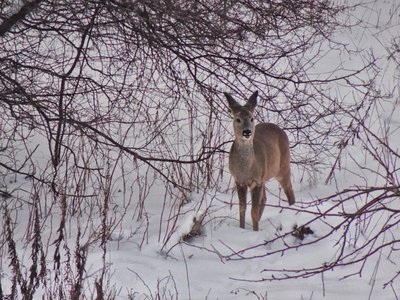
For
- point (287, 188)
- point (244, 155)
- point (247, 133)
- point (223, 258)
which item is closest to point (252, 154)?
point (244, 155)

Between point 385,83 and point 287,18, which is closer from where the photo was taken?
point 287,18

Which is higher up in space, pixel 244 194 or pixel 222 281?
pixel 244 194

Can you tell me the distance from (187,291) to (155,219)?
2006 mm

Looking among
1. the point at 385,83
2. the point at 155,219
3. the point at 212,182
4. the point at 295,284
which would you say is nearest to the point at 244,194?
the point at 155,219

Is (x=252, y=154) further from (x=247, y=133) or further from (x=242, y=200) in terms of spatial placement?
(x=242, y=200)

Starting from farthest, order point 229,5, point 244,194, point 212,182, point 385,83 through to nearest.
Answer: point 385,83
point 212,182
point 244,194
point 229,5

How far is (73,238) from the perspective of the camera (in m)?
6.56

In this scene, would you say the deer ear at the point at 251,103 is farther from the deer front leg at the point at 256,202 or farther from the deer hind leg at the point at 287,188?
the deer hind leg at the point at 287,188

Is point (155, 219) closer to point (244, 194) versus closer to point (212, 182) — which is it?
point (244, 194)

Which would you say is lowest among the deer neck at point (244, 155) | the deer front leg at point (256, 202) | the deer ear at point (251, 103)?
the deer front leg at point (256, 202)

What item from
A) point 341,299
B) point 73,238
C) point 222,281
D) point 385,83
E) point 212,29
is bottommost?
point 341,299

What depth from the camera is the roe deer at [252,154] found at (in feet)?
22.9

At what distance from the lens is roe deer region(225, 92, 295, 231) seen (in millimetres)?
6973

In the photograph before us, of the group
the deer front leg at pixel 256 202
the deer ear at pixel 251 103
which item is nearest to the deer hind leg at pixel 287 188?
the deer front leg at pixel 256 202
